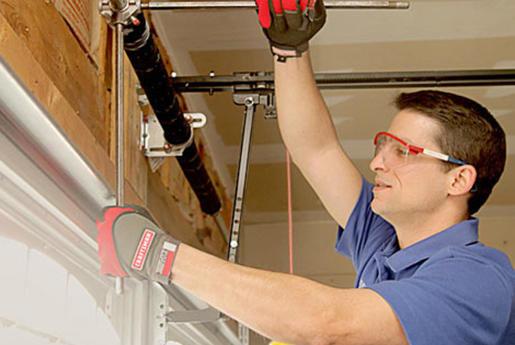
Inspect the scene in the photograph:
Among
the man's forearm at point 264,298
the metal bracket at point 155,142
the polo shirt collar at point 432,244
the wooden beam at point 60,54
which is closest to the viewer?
the man's forearm at point 264,298

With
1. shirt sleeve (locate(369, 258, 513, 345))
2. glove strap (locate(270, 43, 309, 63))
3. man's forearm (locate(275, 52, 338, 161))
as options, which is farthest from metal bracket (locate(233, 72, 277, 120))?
shirt sleeve (locate(369, 258, 513, 345))

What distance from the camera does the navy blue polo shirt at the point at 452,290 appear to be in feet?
5.77

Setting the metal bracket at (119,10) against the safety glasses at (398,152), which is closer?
the metal bracket at (119,10)

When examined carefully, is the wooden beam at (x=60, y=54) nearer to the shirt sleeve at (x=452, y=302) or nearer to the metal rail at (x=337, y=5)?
the metal rail at (x=337, y=5)

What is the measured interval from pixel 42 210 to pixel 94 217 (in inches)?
9.1

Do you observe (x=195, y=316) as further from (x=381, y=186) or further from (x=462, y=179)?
(x=462, y=179)

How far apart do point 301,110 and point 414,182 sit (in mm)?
381

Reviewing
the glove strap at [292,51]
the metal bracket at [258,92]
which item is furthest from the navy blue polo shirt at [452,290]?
the metal bracket at [258,92]

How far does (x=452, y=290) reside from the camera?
5.89 feet

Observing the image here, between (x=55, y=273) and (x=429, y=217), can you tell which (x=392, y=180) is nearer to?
(x=429, y=217)

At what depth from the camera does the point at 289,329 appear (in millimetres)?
1730

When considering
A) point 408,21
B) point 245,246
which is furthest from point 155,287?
point 245,246

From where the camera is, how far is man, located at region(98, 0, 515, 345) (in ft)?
5.68

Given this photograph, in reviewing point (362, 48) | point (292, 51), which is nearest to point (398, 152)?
point (292, 51)
